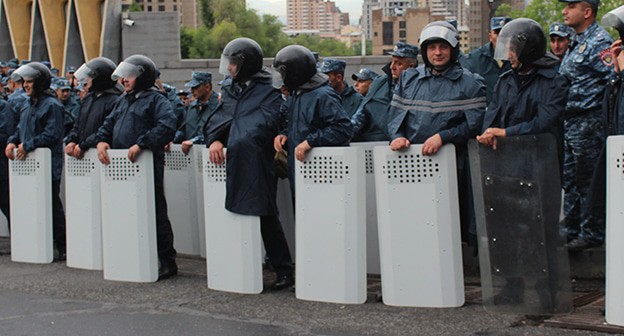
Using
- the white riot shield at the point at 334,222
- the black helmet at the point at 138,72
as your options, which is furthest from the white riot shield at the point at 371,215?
the black helmet at the point at 138,72

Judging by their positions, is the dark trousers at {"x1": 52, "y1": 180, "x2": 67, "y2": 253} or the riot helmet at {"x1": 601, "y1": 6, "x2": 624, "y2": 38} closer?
the riot helmet at {"x1": 601, "y1": 6, "x2": 624, "y2": 38}

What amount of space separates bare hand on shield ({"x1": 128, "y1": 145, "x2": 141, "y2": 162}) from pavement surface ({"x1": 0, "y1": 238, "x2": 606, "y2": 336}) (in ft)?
3.54

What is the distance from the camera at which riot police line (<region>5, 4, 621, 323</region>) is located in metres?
7.82

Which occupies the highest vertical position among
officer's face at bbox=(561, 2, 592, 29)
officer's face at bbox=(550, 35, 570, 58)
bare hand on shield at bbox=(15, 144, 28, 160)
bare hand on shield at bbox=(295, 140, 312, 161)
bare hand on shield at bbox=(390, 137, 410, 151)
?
officer's face at bbox=(561, 2, 592, 29)

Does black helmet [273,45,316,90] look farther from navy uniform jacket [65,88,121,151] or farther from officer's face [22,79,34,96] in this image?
officer's face [22,79,34,96]

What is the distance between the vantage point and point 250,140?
9141 millimetres

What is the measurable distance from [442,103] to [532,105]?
2.18 feet

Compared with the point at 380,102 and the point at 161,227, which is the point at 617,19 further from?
the point at 161,227

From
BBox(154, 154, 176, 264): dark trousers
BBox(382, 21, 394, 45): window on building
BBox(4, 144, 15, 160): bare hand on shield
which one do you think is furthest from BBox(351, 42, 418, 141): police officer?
BBox(382, 21, 394, 45): window on building

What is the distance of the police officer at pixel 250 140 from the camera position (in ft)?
30.0

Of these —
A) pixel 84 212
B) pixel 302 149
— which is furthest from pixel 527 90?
pixel 84 212

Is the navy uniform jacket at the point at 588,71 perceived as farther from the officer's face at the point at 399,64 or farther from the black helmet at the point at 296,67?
the black helmet at the point at 296,67

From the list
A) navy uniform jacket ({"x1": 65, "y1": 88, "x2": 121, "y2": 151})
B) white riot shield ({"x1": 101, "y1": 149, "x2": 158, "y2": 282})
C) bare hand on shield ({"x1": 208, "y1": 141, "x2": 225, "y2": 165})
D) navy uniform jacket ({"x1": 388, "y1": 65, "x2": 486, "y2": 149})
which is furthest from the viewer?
navy uniform jacket ({"x1": 65, "y1": 88, "x2": 121, "y2": 151})

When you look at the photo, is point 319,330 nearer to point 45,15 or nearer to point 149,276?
point 149,276
